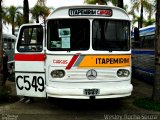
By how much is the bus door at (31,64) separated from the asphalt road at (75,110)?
53cm

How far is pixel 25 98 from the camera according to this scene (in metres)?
11.9

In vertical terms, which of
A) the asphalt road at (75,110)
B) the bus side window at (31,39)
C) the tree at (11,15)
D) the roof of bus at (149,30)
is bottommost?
the asphalt road at (75,110)

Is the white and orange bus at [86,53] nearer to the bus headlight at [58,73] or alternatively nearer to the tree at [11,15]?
the bus headlight at [58,73]

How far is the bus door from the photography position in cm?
1034

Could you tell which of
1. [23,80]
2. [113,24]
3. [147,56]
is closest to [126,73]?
[113,24]

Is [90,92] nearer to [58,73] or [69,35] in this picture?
[58,73]

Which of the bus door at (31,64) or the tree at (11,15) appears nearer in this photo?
the bus door at (31,64)

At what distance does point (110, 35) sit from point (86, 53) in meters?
0.85

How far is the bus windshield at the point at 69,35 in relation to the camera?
9758 millimetres

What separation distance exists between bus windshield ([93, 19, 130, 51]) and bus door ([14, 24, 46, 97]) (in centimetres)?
149

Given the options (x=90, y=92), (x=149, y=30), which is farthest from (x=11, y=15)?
(x=90, y=92)

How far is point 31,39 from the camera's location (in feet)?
36.1

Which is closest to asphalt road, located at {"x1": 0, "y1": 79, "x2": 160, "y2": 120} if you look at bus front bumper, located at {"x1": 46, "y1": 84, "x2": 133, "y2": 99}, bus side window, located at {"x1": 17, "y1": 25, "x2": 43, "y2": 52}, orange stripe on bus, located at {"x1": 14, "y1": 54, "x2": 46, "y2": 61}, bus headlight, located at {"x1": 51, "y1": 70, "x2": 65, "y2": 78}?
bus front bumper, located at {"x1": 46, "y1": 84, "x2": 133, "y2": 99}

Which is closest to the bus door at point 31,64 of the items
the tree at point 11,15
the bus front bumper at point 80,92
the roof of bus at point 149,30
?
the bus front bumper at point 80,92
